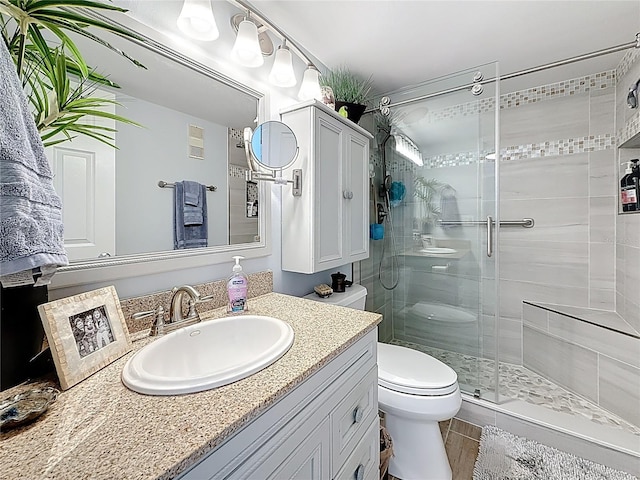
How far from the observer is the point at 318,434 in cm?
71

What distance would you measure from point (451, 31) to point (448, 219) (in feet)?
3.61

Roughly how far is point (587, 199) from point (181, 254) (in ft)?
8.79

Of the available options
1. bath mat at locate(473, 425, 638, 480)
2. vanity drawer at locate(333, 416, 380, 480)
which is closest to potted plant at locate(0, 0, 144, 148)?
vanity drawer at locate(333, 416, 380, 480)

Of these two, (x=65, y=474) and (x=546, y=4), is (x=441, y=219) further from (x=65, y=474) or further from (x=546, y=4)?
(x=65, y=474)

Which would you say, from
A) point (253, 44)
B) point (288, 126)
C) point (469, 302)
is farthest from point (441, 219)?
point (253, 44)

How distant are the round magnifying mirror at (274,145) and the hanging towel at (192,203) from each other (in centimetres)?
31

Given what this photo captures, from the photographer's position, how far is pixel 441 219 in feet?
6.53

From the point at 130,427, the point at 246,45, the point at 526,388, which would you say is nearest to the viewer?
the point at 130,427

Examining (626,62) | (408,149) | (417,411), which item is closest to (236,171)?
(417,411)

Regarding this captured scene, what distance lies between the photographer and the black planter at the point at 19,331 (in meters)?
0.55

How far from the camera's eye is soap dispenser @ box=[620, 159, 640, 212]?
170 centimetres

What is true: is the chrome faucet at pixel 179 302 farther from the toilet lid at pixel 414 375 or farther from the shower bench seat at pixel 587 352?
the shower bench seat at pixel 587 352

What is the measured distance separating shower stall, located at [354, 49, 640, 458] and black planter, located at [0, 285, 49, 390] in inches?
67.8

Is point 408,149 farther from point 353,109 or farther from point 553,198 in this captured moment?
point 553,198
